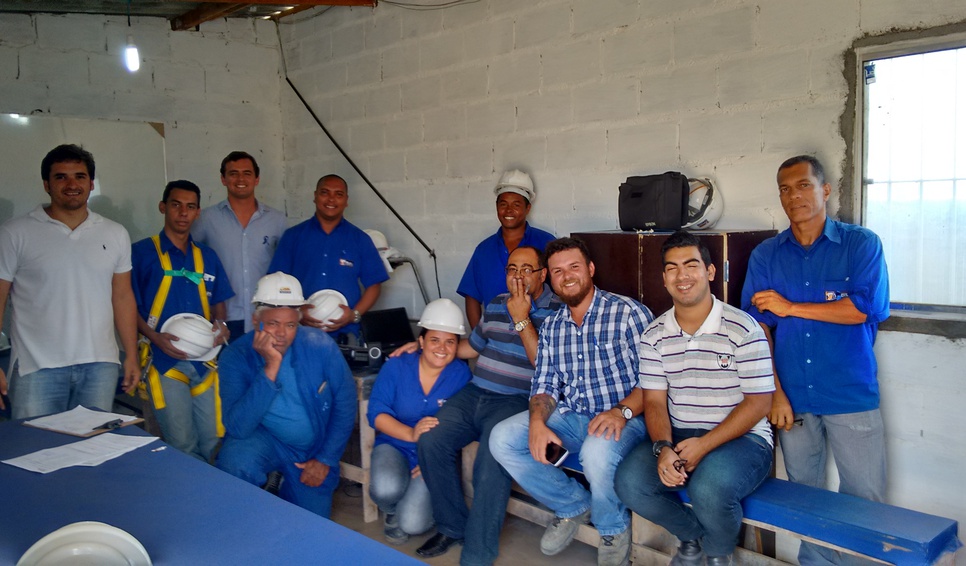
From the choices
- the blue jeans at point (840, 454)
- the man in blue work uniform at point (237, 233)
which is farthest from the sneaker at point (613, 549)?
the man in blue work uniform at point (237, 233)

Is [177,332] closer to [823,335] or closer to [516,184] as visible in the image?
[516,184]

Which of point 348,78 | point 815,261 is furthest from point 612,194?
point 348,78

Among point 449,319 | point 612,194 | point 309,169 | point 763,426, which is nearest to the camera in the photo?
point 763,426

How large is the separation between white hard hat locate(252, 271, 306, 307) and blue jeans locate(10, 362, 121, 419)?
75cm

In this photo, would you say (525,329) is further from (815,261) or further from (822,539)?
(822,539)

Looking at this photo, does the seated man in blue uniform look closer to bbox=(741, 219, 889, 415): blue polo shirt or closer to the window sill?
bbox=(741, 219, 889, 415): blue polo shirt

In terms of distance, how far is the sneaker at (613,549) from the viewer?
3.16 m

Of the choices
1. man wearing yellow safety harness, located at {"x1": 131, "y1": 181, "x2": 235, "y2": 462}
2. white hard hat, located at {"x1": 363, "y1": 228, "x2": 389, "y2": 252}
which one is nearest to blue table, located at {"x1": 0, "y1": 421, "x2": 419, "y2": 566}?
man wearing yellow safety harness, located at {"x1": 131, "y1": 181, "x2": 235, "y2": 462}

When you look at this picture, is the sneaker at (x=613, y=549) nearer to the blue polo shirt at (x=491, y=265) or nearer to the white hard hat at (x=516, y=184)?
the blue polo shirt at (x=491, y=265)

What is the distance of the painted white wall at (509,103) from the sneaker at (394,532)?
1682 mm

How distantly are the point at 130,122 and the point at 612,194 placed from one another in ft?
10.9

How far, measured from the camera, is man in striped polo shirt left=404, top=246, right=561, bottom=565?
3.38 meters

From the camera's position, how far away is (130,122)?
5.33m

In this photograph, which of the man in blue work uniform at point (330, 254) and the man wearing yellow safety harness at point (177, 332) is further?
the man in blue work uniform at point (330, 254)
